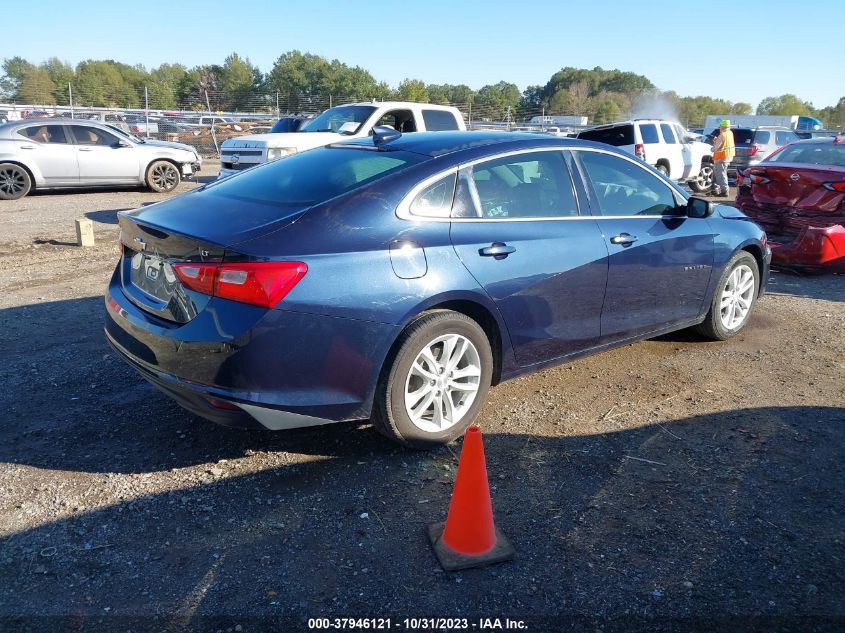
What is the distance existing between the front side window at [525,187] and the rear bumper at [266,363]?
3.58ft

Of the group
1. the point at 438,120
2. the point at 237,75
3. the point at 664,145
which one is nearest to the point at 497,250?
the point at 438,120

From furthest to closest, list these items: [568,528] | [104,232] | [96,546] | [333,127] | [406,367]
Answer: [333,127] < [104,232] < [406,367] < [568,528] < [96,546]

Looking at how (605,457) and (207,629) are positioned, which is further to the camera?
(605,457)

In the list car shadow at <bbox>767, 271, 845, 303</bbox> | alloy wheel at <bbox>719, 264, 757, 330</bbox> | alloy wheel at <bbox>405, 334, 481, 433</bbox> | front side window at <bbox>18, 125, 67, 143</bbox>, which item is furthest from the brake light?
front side window at <bbox>18, 125, 67, 143</bbox>

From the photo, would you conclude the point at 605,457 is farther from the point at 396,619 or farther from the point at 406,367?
the point at 396,619

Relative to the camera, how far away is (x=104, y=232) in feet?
33.3

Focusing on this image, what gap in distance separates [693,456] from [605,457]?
0.49 m

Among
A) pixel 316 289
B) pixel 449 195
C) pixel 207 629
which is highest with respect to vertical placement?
pixel 449 195

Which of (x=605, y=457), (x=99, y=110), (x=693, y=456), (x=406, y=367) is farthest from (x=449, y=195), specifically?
(x=99, y=110)

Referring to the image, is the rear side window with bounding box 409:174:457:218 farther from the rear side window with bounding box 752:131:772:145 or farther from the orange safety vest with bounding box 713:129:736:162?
the rear side window with bounding box 752:131:772:145

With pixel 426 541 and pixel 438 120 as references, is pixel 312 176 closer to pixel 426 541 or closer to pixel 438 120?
pixel 426 541

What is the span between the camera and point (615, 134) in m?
15.7

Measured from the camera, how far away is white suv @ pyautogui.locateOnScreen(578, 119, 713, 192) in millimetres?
15570

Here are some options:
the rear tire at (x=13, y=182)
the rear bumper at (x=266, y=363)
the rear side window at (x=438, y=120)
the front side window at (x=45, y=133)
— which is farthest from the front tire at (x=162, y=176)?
the rear bumper at (x=266, y=363)
